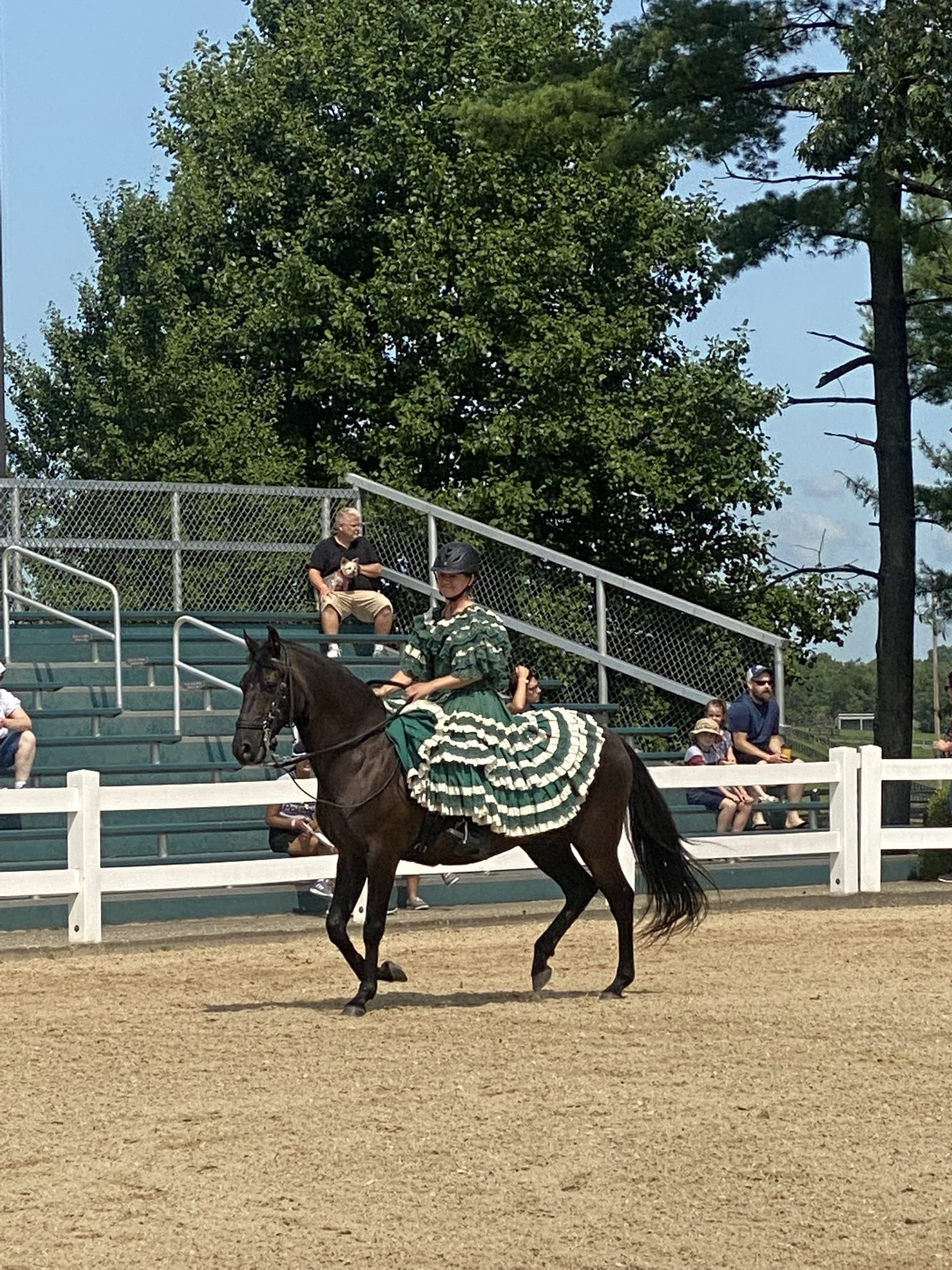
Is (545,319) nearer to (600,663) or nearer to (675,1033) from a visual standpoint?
(600,663)

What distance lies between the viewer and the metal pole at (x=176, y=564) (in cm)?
2033

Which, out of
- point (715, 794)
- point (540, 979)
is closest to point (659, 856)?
point (540, 979)

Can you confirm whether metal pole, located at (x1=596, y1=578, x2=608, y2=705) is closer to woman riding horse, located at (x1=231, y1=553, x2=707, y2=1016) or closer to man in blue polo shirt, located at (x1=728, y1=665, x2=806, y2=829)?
man in blue polo shirt, located at (x1=728, y1=665, x2=806, y2=829)

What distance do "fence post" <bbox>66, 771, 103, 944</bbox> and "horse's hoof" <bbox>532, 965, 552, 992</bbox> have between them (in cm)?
401

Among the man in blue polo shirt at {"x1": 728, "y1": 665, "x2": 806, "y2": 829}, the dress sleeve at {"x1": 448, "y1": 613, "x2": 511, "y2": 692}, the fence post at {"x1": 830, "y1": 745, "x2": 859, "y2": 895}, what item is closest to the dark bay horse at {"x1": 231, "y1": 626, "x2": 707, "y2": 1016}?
the dress sleeve at {"x1": 448, "y1": 613, "x2": 511, "y2": 692}

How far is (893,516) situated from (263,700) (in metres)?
15.2

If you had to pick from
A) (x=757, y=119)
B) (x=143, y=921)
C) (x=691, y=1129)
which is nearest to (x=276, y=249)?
(x=757, y=119)

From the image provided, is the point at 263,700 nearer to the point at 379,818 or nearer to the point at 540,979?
the point at 379,818

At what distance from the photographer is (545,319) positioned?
29891 mm

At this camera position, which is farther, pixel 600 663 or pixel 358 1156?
pixel 600 663

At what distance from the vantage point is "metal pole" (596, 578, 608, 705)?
20.5 m

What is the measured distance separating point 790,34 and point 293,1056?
16670mm

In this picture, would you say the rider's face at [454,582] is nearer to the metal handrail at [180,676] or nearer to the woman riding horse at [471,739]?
the woman riding horse at [471,739]

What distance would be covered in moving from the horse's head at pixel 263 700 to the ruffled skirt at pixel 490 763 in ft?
2.26
